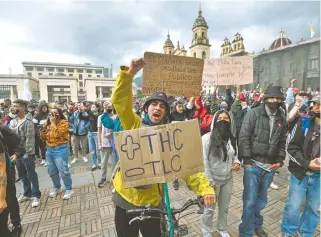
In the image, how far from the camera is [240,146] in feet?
8.68

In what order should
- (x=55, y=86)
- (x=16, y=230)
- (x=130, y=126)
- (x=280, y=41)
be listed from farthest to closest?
(x=55, y=86), (x=280, y=41), (x=16, y=230), (x=130, y=126)

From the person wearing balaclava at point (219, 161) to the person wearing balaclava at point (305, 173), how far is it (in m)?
0.77

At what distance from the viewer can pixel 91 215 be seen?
3.40 m

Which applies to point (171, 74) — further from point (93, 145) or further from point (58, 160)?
point (93, 145)

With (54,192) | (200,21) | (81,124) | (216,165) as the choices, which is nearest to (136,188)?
(216,165)

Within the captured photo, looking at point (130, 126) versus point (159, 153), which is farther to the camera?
point (130, 126)

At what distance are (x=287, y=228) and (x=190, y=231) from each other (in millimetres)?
1376

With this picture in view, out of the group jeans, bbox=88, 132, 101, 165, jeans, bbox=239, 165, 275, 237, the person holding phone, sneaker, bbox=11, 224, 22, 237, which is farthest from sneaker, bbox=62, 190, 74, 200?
jeans, bbox=239, 165, 275, 237

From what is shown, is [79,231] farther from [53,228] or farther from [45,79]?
[45,79]

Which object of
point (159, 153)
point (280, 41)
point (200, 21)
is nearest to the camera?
point (159, 153)

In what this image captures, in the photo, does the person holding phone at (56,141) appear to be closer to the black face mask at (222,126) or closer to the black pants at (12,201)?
the black pants at (12,201)

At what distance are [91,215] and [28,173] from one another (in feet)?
5.28

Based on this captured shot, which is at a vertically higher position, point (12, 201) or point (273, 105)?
point (273, 105)

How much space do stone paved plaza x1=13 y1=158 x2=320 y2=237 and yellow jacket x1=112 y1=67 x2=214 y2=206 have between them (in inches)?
67.0
